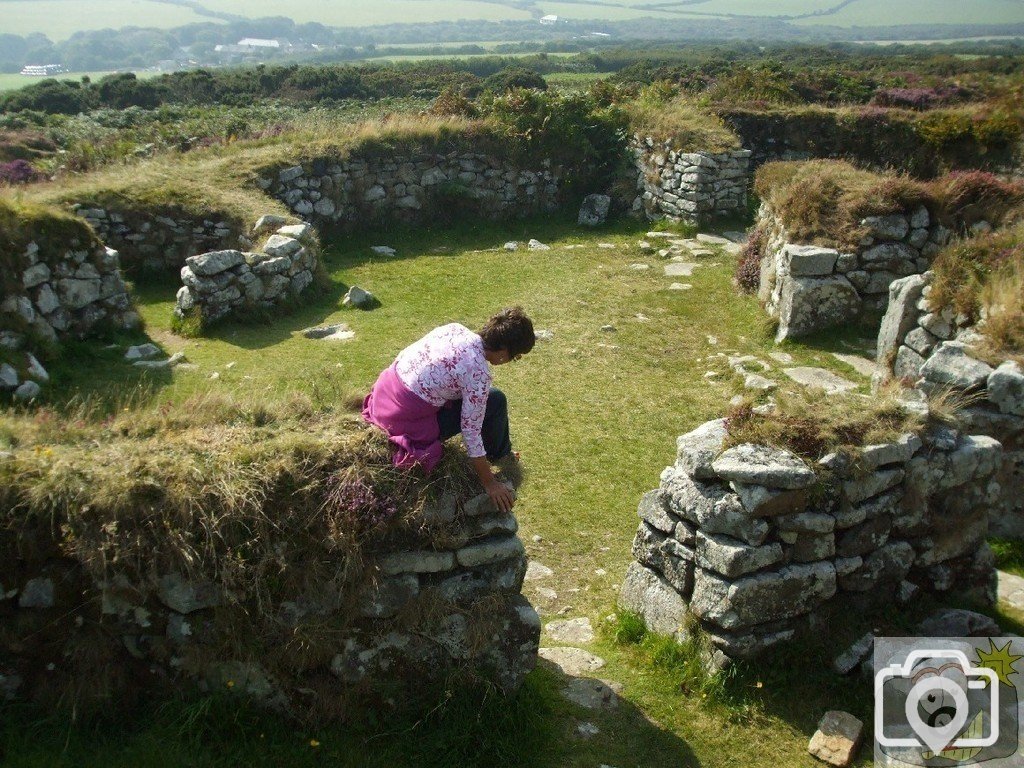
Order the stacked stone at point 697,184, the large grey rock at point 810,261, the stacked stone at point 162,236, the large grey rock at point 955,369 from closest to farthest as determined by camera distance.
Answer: the large grey rock at point 955,369 < the large grey rock at point 810,261 < the stacked stone at point 162,236 < the stacked stone at point 697,184

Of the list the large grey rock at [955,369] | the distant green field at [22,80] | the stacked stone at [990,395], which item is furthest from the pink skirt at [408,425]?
the distant green field at [22,80]

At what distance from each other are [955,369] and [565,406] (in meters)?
4.08

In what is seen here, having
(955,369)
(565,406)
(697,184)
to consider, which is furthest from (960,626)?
(697,184)

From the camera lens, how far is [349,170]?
635 inches

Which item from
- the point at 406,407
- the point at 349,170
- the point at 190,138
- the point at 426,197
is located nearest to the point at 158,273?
the point at 349,170

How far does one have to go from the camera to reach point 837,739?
180 inches

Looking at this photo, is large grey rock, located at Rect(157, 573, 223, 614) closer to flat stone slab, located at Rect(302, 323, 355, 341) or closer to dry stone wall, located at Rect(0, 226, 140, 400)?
dry stone wall, located at Rect(0, 226, 140, 400)

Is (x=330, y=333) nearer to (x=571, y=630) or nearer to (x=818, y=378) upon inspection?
(x=818, y=378)

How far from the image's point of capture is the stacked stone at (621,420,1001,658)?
16.1 feet

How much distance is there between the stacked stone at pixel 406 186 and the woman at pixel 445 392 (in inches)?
458

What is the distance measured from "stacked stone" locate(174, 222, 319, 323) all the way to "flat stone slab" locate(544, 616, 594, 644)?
757 centimetres

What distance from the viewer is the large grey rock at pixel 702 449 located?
512 centimetres

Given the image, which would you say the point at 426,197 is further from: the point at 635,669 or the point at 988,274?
the point at 635,669

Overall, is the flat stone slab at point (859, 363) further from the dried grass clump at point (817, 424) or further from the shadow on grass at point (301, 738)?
the shadow on grass at point (301, 738)
